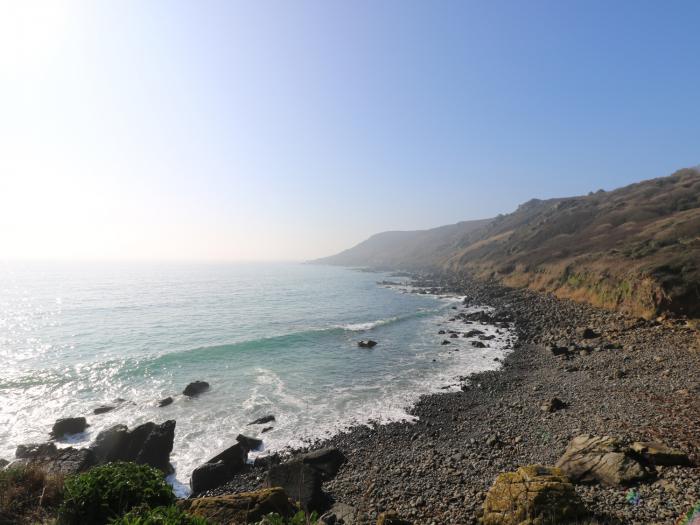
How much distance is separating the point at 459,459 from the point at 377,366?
628 inches

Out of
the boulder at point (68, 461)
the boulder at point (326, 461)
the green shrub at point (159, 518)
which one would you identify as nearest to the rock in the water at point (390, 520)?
the green shrub at point (159, 518)

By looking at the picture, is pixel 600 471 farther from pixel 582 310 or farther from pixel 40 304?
pixel 40 304

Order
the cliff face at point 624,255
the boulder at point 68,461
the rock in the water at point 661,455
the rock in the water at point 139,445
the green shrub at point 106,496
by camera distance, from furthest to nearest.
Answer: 1. the cliff face at point 624,255
2. the rock in the water at point 139,445
3. the boulder at point 68,461
4. the rock in the water at point 661,455
5. the green shrub at point 106,496

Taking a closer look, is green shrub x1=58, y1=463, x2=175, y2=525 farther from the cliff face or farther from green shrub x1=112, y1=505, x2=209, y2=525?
the cliff face

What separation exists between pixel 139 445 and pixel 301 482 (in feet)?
31.6

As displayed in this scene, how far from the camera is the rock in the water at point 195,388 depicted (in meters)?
23.7

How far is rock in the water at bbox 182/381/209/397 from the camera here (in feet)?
77.7

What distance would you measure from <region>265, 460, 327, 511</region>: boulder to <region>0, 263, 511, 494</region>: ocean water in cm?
437

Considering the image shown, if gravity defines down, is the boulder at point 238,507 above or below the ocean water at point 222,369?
above

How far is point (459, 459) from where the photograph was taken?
42.9 feet

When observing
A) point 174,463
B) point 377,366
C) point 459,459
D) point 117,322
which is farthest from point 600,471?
point 117,322

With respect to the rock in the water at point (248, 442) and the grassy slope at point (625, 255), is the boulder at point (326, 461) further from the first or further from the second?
the grassy slope at point (625, 255)

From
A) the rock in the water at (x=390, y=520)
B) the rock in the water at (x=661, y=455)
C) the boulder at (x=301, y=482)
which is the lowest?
the boulder at (x=301, y=482)

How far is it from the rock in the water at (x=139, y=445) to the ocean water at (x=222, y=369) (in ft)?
3.52
